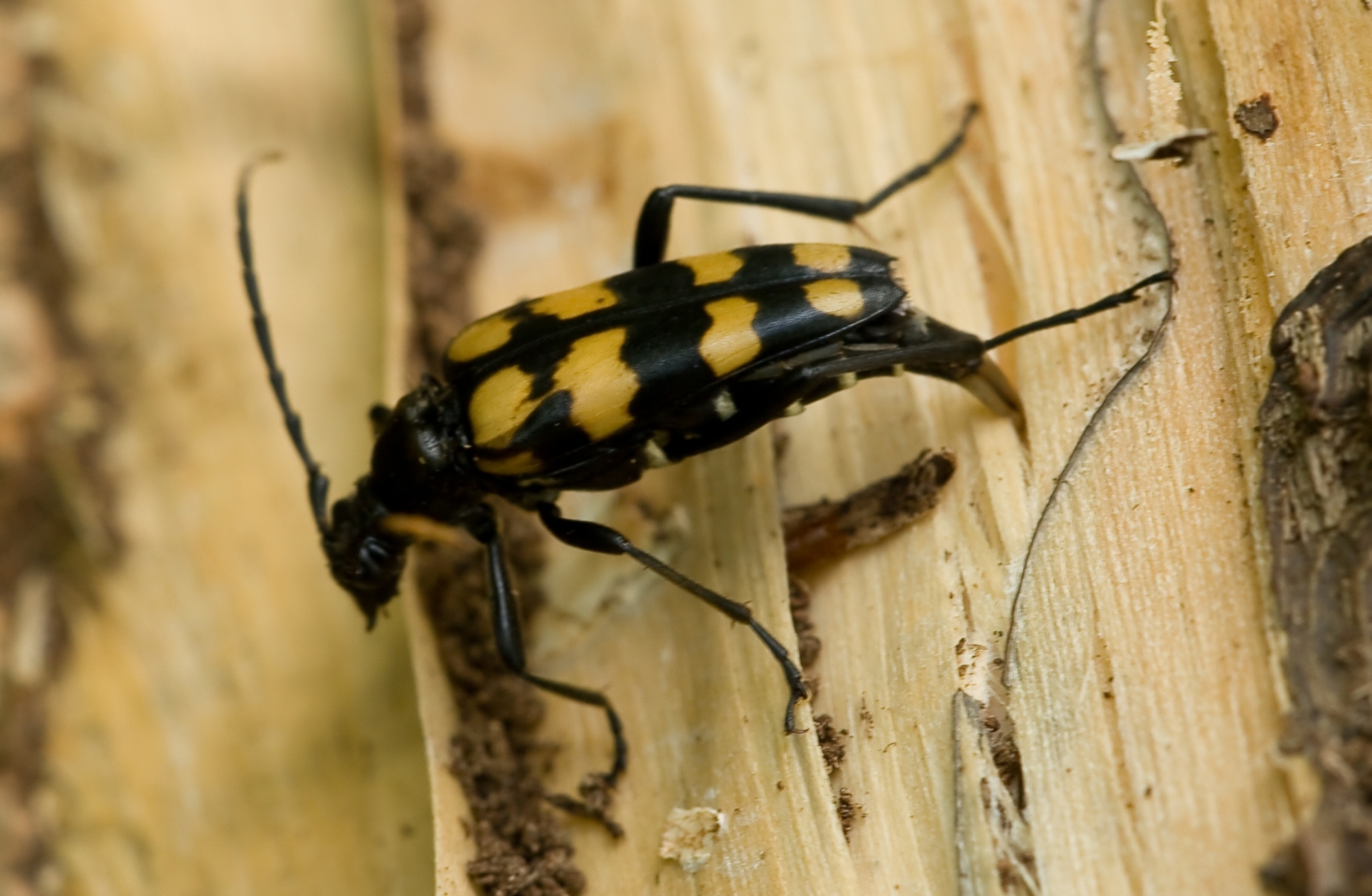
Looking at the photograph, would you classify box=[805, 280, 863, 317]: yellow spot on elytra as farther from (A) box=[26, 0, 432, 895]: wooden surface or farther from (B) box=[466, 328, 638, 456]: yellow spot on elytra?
(A) box=[26, 0, 432, 895]: wooden surface

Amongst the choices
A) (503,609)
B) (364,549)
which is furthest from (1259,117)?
(364,549)

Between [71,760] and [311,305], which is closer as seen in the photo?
[71,760]

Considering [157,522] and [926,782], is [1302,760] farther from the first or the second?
[157,522]

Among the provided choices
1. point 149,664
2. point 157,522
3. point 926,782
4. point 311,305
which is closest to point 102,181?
point 311,305

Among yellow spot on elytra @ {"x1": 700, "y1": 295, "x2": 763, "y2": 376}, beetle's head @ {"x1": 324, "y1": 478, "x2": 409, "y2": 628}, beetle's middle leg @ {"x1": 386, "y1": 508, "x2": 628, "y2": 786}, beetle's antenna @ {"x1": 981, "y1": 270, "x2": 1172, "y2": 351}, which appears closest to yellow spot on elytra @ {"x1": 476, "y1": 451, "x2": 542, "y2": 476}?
beetle's middle leg @ {"x1": 386, "y1": 508, "x2": 628, "y2": 786}

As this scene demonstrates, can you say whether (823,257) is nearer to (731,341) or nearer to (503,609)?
(731,341)

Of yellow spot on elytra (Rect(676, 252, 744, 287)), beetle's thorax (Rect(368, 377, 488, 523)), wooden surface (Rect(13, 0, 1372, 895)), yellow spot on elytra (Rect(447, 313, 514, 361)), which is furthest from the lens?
beetle's thorax (Rect(368, 377, 488, 523))
